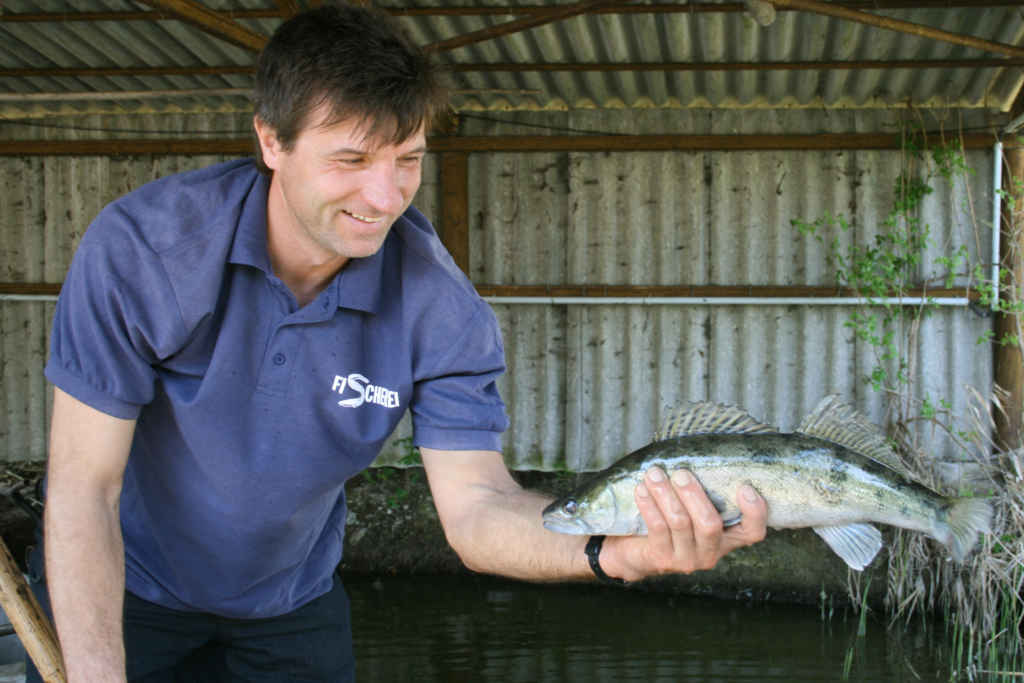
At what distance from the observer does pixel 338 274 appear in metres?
2.25

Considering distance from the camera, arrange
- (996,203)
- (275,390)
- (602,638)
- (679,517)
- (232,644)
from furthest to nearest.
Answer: (996,203) → (602,638) → (232,644) → (275,390) → (679,517)

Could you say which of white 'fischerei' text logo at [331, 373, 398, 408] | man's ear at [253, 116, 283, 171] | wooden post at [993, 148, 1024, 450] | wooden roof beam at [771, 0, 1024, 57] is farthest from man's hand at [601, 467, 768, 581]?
wooden post at [993, 148, 1024, 450]

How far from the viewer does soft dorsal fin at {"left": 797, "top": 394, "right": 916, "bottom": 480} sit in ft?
6.96

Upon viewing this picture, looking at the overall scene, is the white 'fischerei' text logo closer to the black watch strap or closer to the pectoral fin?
the black watch strap

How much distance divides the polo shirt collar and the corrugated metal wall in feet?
19.5

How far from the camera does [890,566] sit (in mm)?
6680

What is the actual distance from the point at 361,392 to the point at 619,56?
538 cm

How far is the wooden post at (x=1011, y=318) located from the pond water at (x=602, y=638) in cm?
162

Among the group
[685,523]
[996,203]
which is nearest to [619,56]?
[996,203]

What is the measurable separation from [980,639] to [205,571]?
543cm

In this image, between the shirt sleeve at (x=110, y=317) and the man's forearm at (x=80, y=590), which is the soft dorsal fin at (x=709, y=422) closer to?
the shirt sleeve at (x=110, y=317)

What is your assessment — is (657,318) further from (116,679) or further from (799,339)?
(116,679)

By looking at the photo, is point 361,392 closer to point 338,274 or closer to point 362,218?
point 338,274

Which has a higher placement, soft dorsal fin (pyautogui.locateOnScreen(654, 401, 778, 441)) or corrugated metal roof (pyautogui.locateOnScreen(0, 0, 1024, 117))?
corrugated metal roof (pyautogui.locateOnScreen(0, 0, 1024, 117))
